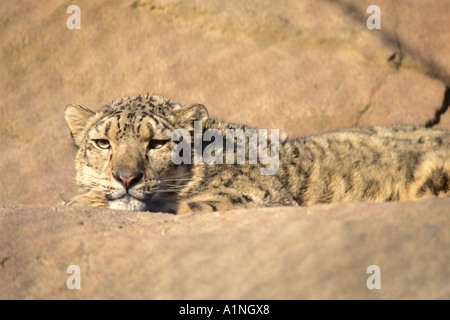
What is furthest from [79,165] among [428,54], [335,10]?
[428,54]

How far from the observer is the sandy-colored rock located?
3.26 metres

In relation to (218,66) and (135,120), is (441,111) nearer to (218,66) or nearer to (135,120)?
(218,66)

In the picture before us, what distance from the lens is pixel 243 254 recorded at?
3.60 m

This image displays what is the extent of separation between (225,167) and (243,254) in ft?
8.12

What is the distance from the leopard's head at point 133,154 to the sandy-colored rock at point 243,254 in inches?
32.4

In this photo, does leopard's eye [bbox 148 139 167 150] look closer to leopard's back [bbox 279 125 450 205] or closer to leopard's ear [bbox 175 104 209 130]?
leopard's ear [bbox 175 104 209 130]

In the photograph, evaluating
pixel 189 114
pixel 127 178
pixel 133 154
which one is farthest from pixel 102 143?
pixel 189 114

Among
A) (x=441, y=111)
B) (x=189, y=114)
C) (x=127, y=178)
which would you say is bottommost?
(x=127, y=178)

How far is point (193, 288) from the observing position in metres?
3.39

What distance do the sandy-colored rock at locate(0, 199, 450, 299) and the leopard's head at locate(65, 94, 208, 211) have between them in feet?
2.70


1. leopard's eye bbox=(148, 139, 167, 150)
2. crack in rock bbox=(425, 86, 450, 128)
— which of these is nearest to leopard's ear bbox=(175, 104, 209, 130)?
leopard's eye bbox=(148, 139, 167, 150)

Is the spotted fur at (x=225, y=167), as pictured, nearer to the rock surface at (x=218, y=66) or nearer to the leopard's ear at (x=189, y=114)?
the leopard's ear at (x=189, y=114)

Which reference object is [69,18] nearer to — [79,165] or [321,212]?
[79,165]

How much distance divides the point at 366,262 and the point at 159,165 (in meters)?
2.72
